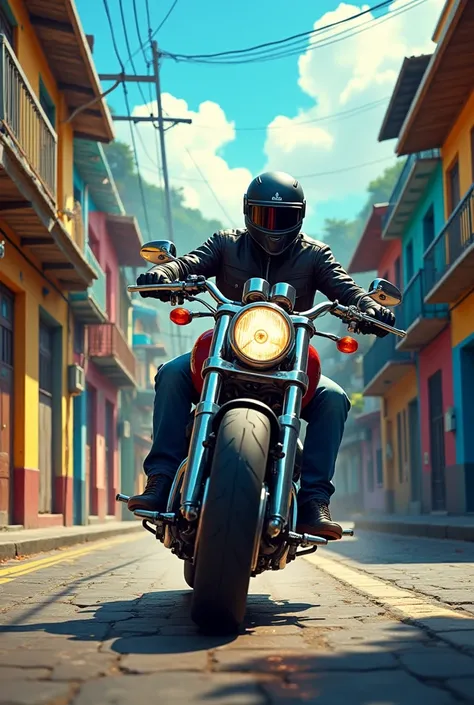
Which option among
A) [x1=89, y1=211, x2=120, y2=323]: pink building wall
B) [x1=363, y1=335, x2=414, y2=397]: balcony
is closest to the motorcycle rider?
[x1=363, y1=335, x2=414, y2=397]: balcony

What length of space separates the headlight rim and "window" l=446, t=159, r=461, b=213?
52.9 feet

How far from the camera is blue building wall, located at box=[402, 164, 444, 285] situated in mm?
20719

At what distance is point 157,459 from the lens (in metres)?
4.52

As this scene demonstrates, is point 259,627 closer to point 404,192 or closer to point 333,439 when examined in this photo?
point 333,439

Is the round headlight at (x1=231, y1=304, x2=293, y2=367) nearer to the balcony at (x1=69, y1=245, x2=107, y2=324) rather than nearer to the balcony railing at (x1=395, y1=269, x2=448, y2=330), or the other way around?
the balcony at (x1=69, y1=245, x2=107, y2=324)

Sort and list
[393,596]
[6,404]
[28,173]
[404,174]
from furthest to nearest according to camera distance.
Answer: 1. [404,174]
2. [6,404]
3. [28,173]
4. [393,596]

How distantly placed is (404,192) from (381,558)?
586 inches

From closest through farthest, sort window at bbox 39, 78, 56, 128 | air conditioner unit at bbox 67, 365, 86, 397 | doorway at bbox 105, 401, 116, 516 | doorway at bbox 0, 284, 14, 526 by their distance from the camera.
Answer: doorway at bbox 0, 284, 14, 526, window at bbox 39, 78, 56, 128, air conditioner unit at bbox 67, 365, 86, 397, doorway at bbox 105, 401, 116, 516

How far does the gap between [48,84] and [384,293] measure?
14.0 metres

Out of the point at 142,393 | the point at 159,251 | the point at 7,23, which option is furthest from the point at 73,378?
the point at 142,393

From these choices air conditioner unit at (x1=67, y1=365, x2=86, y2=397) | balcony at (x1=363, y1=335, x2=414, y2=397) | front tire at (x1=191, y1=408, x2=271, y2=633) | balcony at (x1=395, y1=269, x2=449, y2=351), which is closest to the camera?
front tire at (x1=191, y1=408, x2=271, y2=633)

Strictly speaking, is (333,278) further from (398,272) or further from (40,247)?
(398,272)

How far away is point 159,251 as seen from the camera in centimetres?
461

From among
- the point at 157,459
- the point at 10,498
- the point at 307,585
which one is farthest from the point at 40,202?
the point at 157,459
